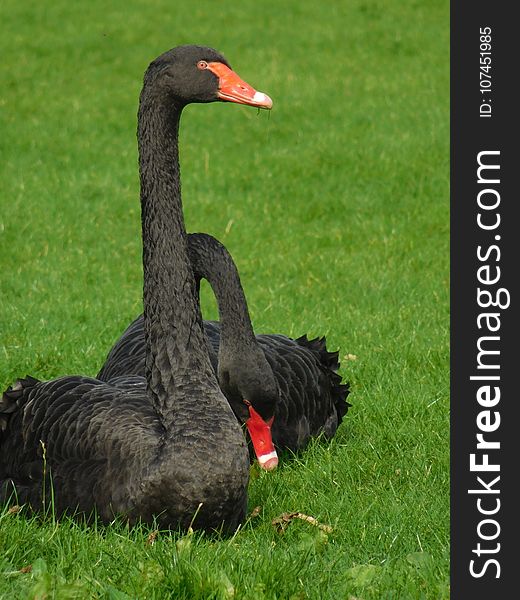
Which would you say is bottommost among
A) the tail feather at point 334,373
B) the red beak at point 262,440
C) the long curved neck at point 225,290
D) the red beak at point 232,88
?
the red beak at point 262,440

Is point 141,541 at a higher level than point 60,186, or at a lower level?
lower

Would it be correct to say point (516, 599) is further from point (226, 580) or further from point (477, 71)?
point (477, 71)

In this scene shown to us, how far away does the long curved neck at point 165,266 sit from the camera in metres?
4.56

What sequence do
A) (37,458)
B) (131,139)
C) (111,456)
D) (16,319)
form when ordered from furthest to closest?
(131,139) < (16,319) < (37,458) < (111,456)

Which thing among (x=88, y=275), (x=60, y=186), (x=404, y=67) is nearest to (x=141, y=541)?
(x=88, y=275)

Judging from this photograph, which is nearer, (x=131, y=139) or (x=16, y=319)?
(x=16, y=319)

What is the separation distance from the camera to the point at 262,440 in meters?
5.08

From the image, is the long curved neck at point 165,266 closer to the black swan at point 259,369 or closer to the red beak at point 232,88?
the red beak at point 232,88

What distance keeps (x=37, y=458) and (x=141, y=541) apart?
0.79 m

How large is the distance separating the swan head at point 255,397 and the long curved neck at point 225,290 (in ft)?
0.31

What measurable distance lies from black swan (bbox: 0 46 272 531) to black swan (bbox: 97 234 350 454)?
1.50ft

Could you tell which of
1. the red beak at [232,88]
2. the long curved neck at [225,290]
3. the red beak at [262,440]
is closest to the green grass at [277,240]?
the red beak at [262,440]

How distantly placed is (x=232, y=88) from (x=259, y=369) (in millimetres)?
1325

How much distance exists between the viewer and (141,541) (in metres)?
4.09
